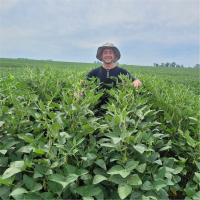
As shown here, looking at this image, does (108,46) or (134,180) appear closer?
(134,180)

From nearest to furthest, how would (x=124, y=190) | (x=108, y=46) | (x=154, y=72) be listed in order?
(x=124, y=190)
(x=108, y=46)
(x=154, y=72)

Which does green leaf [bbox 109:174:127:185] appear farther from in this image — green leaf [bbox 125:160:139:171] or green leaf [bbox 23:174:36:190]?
green leaf [bbox 23:174:36:190]

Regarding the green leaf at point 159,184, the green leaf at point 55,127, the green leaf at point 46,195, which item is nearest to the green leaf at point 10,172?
the green leaf at point 46,195

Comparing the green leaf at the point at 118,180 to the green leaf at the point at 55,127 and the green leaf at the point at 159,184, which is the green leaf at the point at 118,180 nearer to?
the green leaf at the point at 159,184

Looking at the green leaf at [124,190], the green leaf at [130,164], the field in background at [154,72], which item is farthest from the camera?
the field in background at [154,72]

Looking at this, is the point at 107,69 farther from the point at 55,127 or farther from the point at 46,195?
the point at 46,195

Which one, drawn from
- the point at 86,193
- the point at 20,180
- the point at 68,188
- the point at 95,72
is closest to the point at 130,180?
the point at 86,193

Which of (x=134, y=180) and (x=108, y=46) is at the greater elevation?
(x=108, y=46)

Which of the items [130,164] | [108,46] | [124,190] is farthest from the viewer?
[108,46]

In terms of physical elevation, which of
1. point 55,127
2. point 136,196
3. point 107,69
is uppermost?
point 107,69

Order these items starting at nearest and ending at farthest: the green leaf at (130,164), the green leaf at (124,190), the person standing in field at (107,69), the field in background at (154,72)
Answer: the green leaf at (124,190), the green leaf at (130,164), the person standing in field at (107,69), the field in background at (154,72)

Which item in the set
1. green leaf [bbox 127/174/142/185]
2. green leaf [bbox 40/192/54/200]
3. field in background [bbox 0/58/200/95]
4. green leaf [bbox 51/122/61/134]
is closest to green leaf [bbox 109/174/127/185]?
green leaf [bbox 127/174/142/185]

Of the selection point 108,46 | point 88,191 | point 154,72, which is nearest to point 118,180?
point 88,191

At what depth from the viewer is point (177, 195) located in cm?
141
